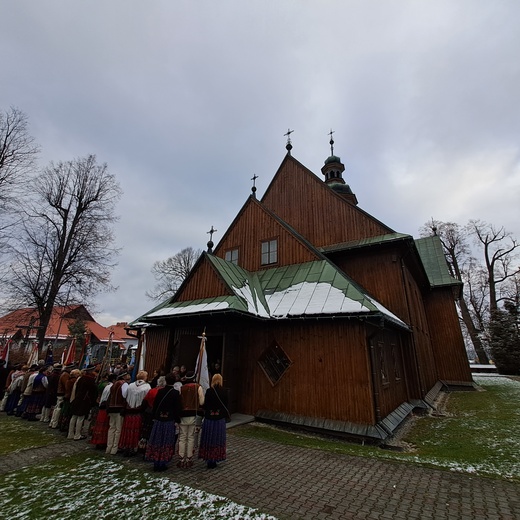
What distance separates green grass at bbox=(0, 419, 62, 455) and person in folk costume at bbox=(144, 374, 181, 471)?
363cm

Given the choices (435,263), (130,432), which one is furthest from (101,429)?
(435,263)

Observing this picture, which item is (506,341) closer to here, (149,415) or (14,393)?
(149,415)

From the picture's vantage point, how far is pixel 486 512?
4.44 m

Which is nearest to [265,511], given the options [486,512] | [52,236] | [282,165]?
[486,512]

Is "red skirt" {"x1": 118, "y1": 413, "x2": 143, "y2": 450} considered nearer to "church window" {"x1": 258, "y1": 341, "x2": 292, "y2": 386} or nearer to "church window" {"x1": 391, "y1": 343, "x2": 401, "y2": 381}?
"church window" {"x1": 258, "y1": 341, "x2": 292, "y2": 386}

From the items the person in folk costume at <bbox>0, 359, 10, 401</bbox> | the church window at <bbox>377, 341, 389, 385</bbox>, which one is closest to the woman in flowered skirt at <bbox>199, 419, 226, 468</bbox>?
the church window at <bbox>377, 341, 389, 385</bbox>

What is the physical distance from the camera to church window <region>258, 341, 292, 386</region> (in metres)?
10.2

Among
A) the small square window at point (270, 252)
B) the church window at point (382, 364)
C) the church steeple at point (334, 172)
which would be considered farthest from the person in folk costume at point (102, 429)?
the church steeple at point (334, 172)

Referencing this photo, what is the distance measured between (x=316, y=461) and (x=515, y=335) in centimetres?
2840

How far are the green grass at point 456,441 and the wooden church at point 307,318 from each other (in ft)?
1.98

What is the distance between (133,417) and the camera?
673 cm

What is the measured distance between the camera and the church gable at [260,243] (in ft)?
44.0

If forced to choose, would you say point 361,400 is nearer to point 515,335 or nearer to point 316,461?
point 316,461

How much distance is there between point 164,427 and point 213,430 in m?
0.97
